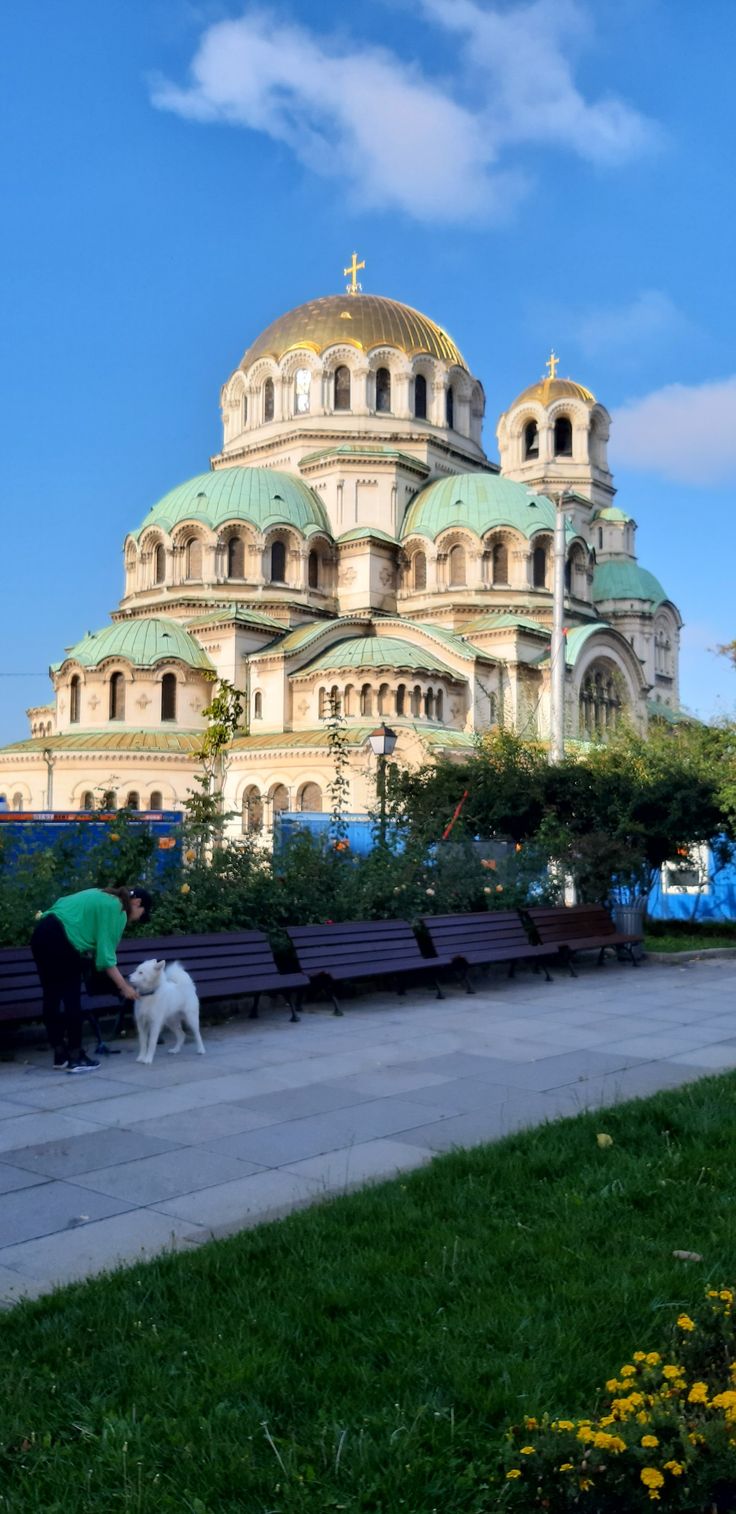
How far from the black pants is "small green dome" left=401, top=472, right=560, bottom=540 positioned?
132 ft

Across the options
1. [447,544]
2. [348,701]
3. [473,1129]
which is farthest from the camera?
[447,544]

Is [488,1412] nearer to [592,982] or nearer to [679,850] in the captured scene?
[592,982]

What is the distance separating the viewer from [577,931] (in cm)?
1420

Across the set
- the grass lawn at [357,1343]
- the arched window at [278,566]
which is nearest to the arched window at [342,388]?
the arched window at [278,566]

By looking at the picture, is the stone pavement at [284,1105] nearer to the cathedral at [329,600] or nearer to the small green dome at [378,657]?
the cathedral at [329,600]

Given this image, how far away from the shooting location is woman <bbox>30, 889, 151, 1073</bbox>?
797 cm

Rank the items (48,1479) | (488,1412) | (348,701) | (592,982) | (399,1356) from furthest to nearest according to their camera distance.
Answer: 1. (348,701)
2. (592,982)
3. (399,1356)
4. (488,1412)
5. (48,1479)

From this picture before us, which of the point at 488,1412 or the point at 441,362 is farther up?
the point at 441,362

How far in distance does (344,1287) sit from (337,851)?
8.93 meters

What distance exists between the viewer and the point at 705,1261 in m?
4.38

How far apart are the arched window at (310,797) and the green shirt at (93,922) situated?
101 feet

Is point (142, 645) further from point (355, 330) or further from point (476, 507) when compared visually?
point (355, 330)

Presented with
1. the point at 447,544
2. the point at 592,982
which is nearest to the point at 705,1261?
the point at 592,982

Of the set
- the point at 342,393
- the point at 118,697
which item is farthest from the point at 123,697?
the point at 342,393
